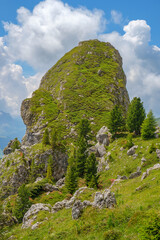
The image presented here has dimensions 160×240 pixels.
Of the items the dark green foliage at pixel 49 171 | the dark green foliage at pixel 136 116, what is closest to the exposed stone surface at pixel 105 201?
the dark green foliage at pixel 136 116

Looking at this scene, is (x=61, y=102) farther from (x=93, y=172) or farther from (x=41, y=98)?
(x=93, y=172)

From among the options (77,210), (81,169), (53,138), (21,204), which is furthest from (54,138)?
(77,210)

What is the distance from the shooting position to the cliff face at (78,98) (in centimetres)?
11801

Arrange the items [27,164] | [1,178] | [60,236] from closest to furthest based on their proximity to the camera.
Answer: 1. [60,236]
2. [1,178]
3. [27,164]

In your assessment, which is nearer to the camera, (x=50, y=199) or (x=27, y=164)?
(x=50, y=199)

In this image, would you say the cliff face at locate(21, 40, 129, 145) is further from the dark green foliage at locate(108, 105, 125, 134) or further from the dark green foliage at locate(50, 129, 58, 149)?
the dark green foliage at locate(108, 105, 125, 134)

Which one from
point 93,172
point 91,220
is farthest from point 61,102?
point 91,220

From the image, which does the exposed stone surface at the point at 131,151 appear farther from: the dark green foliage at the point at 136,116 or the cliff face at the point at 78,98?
the cliff face at the point at 78,98

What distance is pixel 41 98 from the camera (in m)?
147

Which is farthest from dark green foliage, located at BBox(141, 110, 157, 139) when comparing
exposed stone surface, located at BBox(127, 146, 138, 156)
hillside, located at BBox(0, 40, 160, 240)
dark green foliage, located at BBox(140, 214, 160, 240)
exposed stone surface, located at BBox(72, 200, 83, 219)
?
dark green foliage, located at BBox(140, 214, 160, 240)

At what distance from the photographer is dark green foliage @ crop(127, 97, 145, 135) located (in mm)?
63000

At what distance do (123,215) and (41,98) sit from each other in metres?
142

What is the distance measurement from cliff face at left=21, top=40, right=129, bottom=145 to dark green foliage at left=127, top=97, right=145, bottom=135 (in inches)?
1894

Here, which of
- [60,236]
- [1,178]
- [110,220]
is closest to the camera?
[110,220]
